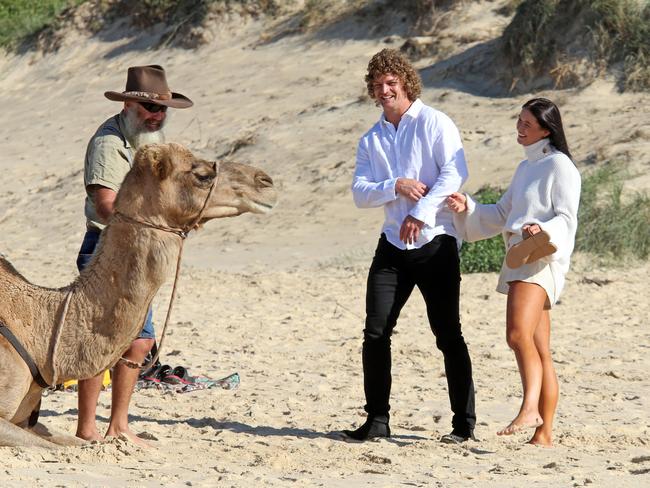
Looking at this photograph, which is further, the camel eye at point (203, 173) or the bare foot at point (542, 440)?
the bare foot at point (542, 440)

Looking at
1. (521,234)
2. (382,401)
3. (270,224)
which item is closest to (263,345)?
(382,401)

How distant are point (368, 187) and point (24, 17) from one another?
22033 millimetres

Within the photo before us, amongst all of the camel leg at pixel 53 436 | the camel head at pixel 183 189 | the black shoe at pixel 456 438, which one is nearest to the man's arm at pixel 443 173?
the camel head at pixel 183 189

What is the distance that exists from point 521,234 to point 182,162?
184cm

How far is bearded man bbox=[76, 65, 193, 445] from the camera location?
660cm

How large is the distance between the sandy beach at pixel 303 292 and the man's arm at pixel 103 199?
45.5 inches

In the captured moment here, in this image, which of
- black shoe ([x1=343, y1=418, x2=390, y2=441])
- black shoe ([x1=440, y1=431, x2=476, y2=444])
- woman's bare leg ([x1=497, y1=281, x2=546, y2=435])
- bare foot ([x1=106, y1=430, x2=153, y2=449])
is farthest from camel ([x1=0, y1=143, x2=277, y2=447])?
black shoe ([x1=440, y1=431, x2=476, y2=444])

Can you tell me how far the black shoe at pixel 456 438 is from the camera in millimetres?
7152

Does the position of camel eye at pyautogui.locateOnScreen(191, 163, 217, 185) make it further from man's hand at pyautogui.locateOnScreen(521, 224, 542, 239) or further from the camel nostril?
man's hand at pyautogui.locateOnScreen(521, 224, 542, 239)

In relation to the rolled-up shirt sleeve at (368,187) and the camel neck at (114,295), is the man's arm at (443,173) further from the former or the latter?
the camel neck at (114,295)

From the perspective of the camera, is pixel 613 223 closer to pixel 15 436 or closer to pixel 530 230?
pixel 530 230

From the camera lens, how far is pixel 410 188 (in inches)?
267

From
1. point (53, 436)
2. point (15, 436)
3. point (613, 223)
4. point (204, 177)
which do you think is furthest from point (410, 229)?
point (613, 223)

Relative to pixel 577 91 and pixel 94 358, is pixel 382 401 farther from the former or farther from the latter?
pixel 577 91
